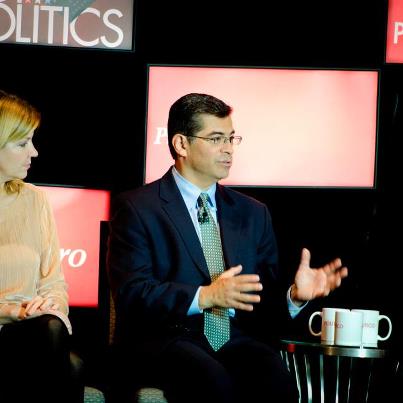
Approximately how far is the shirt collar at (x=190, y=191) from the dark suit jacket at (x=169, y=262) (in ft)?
0.11

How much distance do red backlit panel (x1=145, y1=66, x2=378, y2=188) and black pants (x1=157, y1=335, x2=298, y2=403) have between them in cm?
150

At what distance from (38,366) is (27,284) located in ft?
1.49

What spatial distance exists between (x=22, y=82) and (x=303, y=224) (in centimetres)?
163

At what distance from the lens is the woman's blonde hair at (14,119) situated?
3.11 meters

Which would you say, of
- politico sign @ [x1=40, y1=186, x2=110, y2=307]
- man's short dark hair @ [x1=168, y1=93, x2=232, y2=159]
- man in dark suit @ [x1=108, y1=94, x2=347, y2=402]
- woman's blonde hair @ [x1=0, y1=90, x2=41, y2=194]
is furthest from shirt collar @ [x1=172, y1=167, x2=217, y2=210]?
politico sign @ [x1=40, y1=186, x2=110, y2=307]

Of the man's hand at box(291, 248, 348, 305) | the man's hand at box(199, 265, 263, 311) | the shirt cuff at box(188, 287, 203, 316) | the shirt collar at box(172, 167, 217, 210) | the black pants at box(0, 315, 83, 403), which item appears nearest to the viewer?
the black pants at box(0, 315, 83, 403)

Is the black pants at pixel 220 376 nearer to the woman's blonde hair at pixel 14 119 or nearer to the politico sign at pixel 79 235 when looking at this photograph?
the woman's blonde hair at pixel 14 119

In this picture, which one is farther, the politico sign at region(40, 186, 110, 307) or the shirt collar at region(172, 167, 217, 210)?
the politico sign at region(40, 186, 110, 307)

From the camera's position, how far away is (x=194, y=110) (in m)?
3.33

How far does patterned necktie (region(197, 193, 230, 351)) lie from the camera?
3086 mm

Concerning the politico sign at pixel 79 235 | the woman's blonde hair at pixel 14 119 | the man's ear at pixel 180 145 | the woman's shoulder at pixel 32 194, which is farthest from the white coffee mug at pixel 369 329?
the politico sign at pixel 79 235

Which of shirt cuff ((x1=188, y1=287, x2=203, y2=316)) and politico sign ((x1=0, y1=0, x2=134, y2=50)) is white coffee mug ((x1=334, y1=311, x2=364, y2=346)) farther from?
politico sign ((x1=0, y1=0, x2=134, y2=50))

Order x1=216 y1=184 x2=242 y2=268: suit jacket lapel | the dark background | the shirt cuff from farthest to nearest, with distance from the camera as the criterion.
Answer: the dark background → x1=216 y1=184 x2=242 y2=268: suit jacket lapel → the shirt cuff

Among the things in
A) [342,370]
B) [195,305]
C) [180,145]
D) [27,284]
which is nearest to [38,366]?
[27,284]
